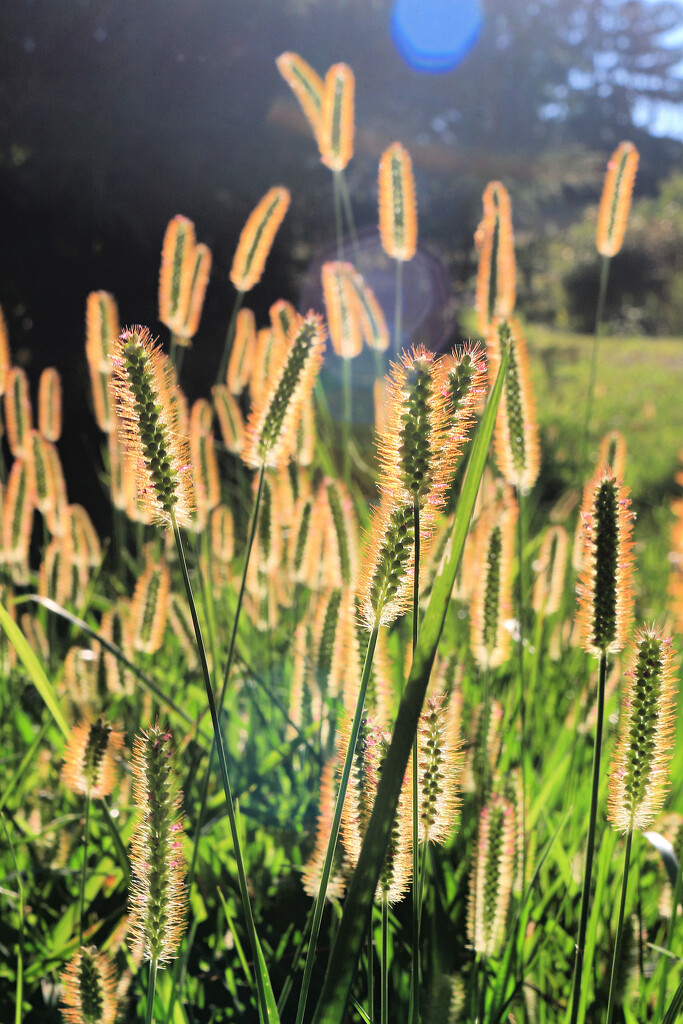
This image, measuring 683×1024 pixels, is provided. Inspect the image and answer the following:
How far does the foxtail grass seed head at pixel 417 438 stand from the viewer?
28.1 inches

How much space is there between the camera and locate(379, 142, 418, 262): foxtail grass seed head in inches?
92.8

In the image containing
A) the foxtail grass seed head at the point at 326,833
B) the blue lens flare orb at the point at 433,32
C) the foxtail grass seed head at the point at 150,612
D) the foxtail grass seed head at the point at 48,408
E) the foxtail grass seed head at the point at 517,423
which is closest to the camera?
the foxtail grass seed head at the point at 326,833

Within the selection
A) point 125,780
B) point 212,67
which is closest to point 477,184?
point 212,67

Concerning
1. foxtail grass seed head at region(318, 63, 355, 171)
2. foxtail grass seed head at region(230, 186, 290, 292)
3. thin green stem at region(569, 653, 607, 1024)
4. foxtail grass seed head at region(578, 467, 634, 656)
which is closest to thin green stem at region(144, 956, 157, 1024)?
thin green stem at region(569, 653, 607, 1024)

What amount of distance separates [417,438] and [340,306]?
5.72 ft

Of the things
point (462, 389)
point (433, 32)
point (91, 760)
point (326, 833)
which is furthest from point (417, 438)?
point (433, 32)

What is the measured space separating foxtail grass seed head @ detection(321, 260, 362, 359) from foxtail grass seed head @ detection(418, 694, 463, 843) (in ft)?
5.12

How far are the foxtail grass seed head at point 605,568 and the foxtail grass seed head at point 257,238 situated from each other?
1607mm

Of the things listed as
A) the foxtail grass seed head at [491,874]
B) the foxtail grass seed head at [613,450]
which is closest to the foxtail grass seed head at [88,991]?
the foxtail grass seed head at [491,874]

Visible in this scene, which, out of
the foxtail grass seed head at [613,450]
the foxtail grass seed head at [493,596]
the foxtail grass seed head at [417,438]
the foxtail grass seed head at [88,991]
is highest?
the foxtail grass seed head at [613,450]

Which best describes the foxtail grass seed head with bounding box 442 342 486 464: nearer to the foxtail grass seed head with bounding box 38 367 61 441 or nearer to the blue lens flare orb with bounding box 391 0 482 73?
the foxtail grass seed head with bounding box 38 367 61 441

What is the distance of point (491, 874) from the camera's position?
3.80ft

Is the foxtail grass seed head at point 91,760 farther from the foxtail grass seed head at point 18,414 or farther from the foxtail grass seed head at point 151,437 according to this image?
the foxtail grass seed head at point 18,414

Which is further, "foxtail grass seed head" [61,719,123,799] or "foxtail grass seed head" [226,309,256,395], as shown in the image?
"foxtail grass seed head" [226,309,256,395]
